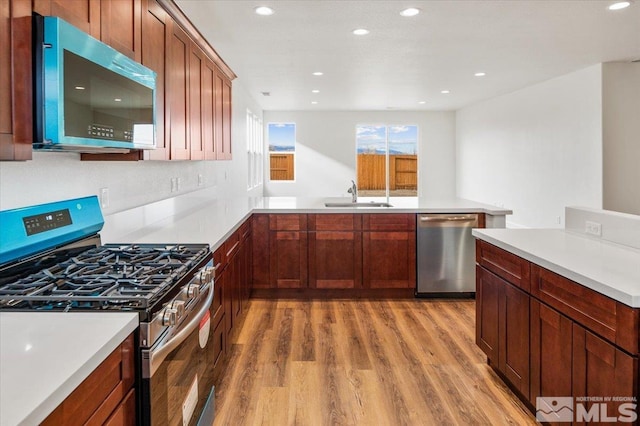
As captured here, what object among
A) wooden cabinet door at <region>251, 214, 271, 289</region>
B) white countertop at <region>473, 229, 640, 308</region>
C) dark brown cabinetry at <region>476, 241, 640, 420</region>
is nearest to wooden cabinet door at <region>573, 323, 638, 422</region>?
dark brown cabinetry at <region>476, 241, 640, 420</region>

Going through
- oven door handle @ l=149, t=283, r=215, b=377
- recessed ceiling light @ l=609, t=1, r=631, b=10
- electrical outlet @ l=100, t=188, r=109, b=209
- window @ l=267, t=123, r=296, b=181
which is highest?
recessed ceiling light @ l=609, t=1, r=631, b=10

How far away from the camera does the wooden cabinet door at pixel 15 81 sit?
1.23 m

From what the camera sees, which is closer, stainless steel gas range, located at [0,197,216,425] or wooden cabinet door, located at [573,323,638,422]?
stainless steel gas range, located at [0,197,216,425]

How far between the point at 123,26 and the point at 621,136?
615cm

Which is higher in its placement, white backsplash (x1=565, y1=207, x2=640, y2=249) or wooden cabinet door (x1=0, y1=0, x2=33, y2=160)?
wooden cabinet door (x1=0, y1=0, x2=33, y2=160)

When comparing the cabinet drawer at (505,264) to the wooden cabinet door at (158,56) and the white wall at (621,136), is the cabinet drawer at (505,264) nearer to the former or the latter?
the wooden cabinet door at (158,56)

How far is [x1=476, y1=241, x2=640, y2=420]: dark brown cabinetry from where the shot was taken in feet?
5.18

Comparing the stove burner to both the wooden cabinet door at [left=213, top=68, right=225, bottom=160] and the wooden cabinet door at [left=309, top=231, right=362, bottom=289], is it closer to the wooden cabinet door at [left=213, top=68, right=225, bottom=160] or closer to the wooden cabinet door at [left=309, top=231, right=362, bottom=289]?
the wooden cabinet door at [left=213, top=68, right=225, bottom=160]

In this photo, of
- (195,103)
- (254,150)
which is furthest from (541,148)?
(195,103)

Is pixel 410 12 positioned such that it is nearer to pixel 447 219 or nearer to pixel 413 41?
pixel 413 41

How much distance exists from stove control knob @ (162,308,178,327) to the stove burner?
0.17 feet

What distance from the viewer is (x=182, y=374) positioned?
1588 millimetres

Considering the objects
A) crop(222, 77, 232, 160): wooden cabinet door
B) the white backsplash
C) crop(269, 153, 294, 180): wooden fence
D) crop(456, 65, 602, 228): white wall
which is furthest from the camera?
crop(269, 153, 294, 180): wooden fence

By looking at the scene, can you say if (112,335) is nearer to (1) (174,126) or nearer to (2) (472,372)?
(1) (174,126)
